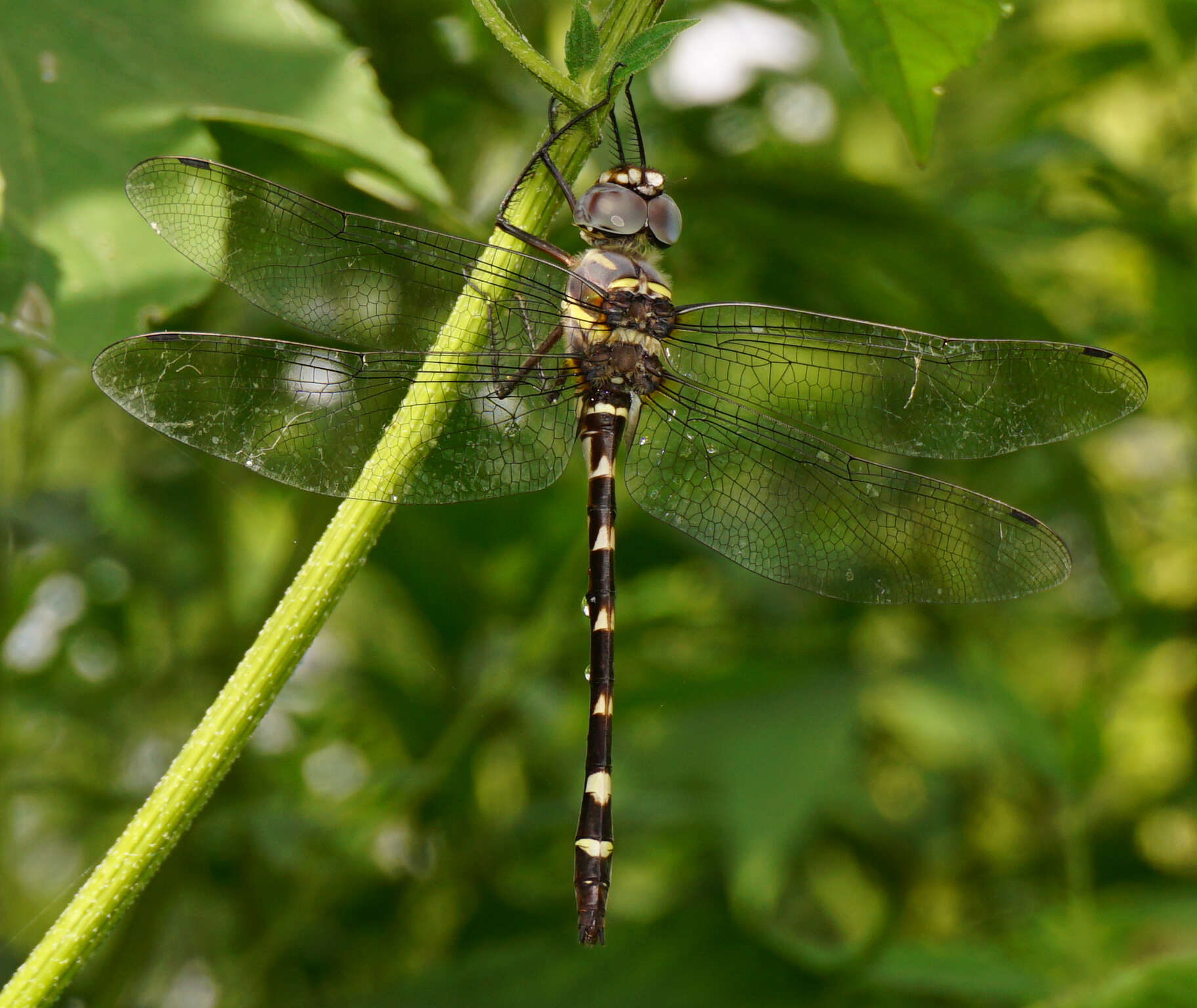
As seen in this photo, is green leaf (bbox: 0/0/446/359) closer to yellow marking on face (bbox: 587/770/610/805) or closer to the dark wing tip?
yellow marking on face (bbox: 587/770/610/805)

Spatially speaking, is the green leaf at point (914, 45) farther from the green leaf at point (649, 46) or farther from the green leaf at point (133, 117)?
the green leaf at point (133, 117)

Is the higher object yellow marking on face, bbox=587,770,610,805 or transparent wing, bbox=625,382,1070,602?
transparent wing, bbox=625,382,1070,602

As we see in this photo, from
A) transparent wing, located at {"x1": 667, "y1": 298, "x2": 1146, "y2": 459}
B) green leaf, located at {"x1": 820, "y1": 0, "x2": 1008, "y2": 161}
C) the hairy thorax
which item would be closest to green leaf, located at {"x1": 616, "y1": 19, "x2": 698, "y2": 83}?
green leaf, located at {"x1": 820, "y1": 0, "x2": 1008, "y2": 161}

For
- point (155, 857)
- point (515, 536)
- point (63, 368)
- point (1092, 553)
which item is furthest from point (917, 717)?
point (155, 857)

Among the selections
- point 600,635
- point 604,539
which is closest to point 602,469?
point 604,539

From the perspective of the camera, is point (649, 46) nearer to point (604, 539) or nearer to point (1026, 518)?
point (604, 539)
